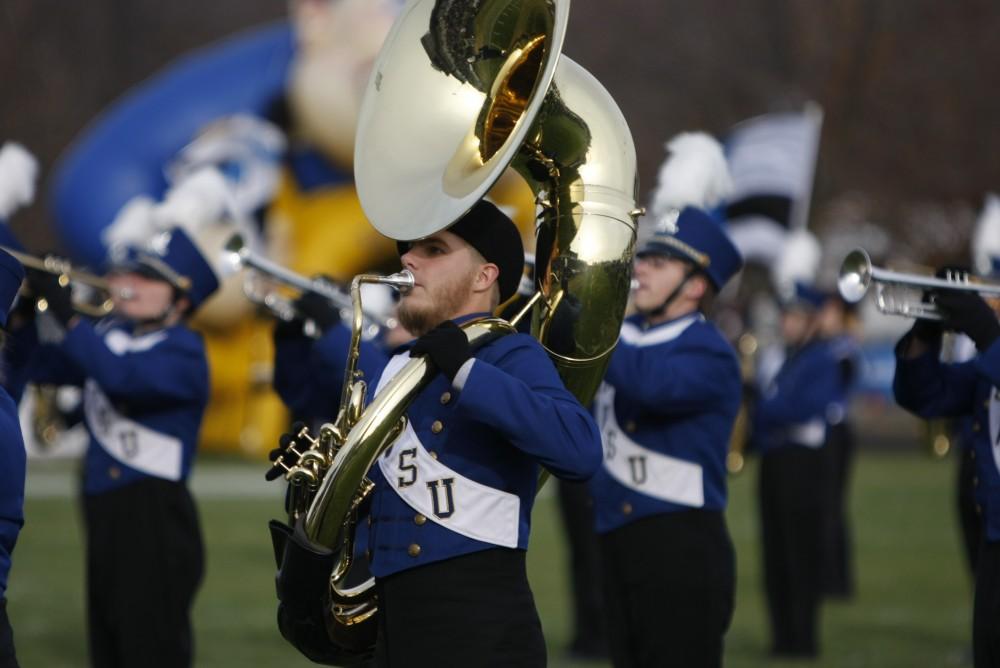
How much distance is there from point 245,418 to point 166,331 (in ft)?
40.6

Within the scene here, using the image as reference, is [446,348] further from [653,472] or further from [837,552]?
[837,552]

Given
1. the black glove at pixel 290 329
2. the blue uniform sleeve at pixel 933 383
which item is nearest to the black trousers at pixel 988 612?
the blue uniform sleeve at pixel 933 383

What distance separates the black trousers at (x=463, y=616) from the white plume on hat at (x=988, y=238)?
3254mm

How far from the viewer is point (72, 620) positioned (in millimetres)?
8742

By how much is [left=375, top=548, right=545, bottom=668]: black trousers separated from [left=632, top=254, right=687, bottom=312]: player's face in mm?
1812

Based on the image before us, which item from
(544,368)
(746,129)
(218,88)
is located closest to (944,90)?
(746,129)

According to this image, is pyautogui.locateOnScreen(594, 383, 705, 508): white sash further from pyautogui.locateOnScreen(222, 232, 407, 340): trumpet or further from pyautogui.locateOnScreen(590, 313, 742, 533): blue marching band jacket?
pyautogui.locateOnScreen(222, 232, 407, 340): trumpet

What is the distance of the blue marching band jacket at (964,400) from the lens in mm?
4617

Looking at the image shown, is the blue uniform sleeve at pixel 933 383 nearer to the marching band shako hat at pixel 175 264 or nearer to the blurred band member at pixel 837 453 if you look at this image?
the marching band shako hat at pixel 175 264

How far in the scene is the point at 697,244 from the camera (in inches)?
211

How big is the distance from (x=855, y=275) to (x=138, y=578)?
2752 mm

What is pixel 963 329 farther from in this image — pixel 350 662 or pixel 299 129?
pixel 299 129

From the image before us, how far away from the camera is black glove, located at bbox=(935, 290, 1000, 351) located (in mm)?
4387

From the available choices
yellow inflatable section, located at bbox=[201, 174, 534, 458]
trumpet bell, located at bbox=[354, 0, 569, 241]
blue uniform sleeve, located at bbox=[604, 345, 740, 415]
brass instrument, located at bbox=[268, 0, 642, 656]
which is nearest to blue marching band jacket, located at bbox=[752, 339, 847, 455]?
blue uniform sleeve, located at bbox=[604, 345, 740, 415]
